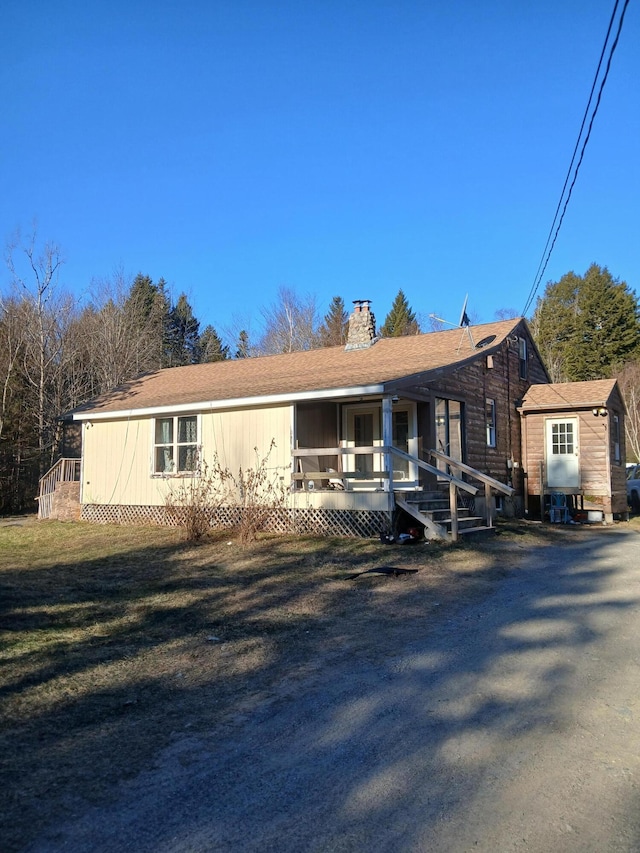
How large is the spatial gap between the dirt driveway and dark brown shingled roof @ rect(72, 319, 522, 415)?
24.2ft

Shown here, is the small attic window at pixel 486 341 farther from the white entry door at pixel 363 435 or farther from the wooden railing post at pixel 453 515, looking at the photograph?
the wooden railing post at pixel 453 515

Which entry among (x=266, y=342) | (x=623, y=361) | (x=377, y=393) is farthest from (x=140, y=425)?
(x=623, y=361)

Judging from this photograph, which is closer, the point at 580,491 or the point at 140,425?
the point at 140,425

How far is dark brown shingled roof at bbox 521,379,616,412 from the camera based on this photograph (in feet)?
58.2

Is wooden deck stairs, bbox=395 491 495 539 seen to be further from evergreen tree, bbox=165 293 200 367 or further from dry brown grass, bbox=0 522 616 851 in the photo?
evergreen tree, bbox=165 293 200 367

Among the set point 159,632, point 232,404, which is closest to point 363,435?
point 232,404

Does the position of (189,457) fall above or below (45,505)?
above

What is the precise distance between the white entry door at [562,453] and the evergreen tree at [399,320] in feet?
102

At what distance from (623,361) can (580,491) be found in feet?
90.7

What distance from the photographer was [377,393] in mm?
12156

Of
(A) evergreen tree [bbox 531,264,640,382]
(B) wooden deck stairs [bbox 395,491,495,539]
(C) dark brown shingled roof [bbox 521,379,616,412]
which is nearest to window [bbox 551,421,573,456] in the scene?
(C) dark brown shingled roof [bbox 521,379,616,412]

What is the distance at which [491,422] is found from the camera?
1761 centimetres

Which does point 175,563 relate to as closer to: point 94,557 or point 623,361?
point 94,557

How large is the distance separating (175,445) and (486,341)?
868 centimetres
